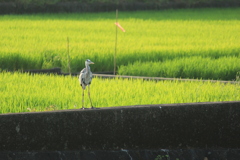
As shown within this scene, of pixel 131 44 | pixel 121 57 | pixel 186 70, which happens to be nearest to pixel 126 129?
pixel 186 70

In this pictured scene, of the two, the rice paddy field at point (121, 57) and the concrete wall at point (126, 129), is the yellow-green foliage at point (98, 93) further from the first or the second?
the concrete wall at point (126, 129)

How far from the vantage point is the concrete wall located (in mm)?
5250

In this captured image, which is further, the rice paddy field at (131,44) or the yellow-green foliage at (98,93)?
the rice paddy field at (131,44)

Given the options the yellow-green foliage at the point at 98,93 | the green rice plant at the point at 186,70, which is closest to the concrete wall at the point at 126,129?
the yellow-green foliage at the point at 98,93

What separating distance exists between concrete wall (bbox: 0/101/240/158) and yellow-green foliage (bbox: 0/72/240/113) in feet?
1.50

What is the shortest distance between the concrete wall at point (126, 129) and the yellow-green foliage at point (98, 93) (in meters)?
0.46

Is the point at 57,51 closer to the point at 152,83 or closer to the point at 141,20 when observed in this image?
the point at 152,83

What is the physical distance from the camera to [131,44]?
41.9 ft

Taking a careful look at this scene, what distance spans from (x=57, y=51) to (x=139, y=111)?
568 cm

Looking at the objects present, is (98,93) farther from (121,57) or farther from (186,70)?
(121,57)

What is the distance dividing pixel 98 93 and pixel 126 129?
1194mm

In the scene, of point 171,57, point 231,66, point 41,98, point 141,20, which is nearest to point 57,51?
point 171,57

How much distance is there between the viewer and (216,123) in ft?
19.3

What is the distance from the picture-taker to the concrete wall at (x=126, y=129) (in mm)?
5250
